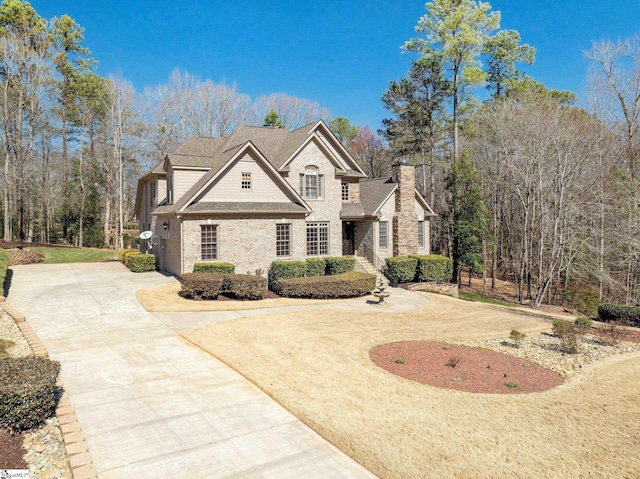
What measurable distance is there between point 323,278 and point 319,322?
523cm

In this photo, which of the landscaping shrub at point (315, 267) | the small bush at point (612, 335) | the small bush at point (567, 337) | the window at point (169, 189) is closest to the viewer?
the small bush at point (567, 337)

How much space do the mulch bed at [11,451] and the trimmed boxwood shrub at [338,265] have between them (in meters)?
18.5

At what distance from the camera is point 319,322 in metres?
14.5

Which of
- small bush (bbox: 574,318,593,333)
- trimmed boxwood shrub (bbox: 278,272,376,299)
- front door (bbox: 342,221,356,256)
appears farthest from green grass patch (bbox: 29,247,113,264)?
small bush (bbox: 574,318,593,333)

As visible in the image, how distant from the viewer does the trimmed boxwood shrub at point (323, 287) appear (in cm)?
1909

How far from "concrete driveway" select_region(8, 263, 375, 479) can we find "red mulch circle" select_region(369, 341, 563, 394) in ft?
12.6

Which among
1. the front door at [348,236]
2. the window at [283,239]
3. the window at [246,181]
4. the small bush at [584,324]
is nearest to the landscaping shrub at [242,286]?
the window at [283,239]

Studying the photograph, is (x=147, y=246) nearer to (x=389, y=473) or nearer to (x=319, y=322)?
(x=319, y=322)

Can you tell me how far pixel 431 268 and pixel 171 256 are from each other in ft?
53.0

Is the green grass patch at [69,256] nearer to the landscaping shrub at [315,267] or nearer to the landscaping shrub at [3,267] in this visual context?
the landscaping shrub at [3,267]

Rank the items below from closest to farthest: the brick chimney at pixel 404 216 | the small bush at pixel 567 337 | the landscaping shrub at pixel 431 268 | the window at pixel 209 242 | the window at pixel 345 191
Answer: the small bush at pixel 567 337 < the window at pixel 209 242 < the landscaping shrub at pixel 431 268 < the brick chimney at pixel 404 216 < the window at pixel 345 191

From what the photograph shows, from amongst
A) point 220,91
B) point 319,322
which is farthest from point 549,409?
point 220,91

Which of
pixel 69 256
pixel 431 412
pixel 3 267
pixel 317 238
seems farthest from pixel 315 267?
pixel 69 256

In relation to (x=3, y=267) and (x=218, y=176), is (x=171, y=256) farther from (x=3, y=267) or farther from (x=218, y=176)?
(x=3, y=267)
